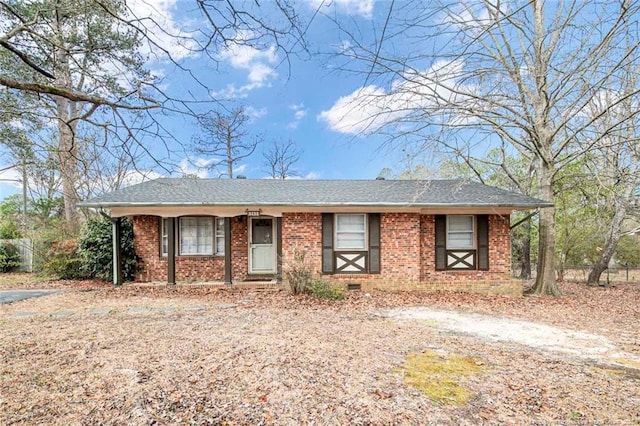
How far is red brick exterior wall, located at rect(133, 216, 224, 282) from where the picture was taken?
1110cm

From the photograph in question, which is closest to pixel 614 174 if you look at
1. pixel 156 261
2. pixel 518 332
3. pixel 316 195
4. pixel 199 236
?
pixel 518 332

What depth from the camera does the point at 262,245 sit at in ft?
38.0

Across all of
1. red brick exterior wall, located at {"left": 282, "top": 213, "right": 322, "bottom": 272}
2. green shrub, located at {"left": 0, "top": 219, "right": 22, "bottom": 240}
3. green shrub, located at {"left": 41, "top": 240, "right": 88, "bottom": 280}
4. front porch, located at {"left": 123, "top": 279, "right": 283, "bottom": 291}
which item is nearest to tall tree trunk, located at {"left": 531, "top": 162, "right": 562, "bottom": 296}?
red brick exterior wall, located at {"left": 282, "top": 213, "right": 322, "bottom": 272}

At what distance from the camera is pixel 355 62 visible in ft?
22.5

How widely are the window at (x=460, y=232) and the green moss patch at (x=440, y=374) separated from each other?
6.77 m

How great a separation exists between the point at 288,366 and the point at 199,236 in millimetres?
8411

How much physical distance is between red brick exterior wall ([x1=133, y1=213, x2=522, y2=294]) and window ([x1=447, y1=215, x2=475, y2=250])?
1.85 feet

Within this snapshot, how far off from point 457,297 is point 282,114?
13.1 meters

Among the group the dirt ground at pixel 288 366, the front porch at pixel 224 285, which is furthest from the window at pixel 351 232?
the dirt ground at pixel 288 366

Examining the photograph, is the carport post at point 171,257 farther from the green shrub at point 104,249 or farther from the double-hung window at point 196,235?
the green shrub at point 104,249

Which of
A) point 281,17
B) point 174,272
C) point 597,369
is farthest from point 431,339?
point 174,272

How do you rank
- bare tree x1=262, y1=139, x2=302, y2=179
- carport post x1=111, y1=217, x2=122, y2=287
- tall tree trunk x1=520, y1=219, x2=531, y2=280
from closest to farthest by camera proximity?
1. carport post x1=111, y1=217, x2=122, y2=287
2. tall tree trunk x1=520, y1=219, x2=531, y2=280
3. bare tree x1=262, y1=139, x2=302, y2=179

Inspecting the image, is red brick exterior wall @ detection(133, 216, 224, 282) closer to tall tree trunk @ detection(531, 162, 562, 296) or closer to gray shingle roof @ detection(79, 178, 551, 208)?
gray shingle roof @ detection(79, 178, 551, 208)

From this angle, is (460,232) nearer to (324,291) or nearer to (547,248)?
(547,248)
